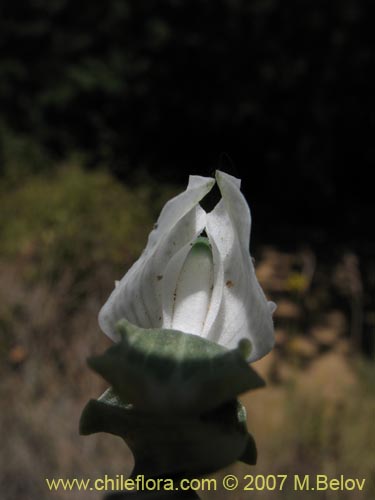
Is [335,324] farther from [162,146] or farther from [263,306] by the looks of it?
[263,306]

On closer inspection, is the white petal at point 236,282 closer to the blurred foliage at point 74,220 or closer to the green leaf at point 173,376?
the green leaf at point 173,376

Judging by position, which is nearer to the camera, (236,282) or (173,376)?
(173,376)

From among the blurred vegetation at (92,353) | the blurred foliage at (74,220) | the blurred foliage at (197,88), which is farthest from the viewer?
the blurred foliage at (197,88)

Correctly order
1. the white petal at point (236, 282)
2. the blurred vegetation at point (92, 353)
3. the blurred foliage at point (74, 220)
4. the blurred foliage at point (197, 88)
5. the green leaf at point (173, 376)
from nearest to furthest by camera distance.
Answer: the green leaf at point (173, 376), the white petal at point (236, 282), the blurred vegetation at point (92, 353), the blurred foliage at point (74, 220), the blurred foliage at point (197, 88)

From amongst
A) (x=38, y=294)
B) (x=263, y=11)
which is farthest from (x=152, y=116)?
(x=38, y=294)

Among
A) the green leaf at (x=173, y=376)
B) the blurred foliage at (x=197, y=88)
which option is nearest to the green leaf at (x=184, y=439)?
the green leaf at (x=173, y=376)

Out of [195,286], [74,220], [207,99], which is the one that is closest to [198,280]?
[195,286]

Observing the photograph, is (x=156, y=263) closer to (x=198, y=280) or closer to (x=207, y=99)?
(x=198, y=280)

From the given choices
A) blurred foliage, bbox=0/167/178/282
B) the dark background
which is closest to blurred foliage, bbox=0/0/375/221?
the dark background
